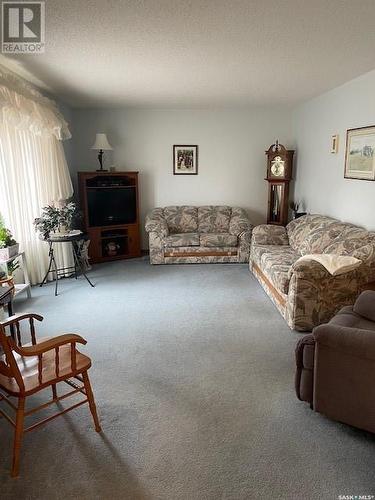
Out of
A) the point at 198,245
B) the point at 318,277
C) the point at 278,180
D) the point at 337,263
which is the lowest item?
the point at 198,245

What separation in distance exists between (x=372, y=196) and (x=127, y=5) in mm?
2928

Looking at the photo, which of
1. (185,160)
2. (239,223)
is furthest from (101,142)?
(239,223)

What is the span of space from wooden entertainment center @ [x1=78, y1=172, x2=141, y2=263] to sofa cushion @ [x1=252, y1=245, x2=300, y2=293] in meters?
2.19

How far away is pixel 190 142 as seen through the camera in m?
5.95

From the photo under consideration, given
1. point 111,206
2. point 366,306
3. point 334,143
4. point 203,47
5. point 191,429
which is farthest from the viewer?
point 111,206

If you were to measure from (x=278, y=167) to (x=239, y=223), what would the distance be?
1132mm

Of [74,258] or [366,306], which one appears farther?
[74,258]

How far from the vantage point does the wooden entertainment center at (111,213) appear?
5.48 meters

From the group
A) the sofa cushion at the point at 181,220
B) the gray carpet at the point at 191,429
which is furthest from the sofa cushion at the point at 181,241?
the gray carpet at the point at 191,429

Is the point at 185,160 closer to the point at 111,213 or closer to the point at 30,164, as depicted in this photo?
the point at 111,213

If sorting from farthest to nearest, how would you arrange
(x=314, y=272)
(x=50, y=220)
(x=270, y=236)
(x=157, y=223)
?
1. (x=157, y=223)
2. (x=270, y=236)
3. (x=50, y=220)
4. (x=314, y=272)

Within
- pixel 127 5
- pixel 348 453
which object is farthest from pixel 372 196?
pixel 127 5

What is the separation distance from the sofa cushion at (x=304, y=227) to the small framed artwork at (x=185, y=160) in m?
2.06

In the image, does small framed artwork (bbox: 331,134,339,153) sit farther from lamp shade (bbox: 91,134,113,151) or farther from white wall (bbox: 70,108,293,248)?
lamp shade (bbox: 91,134,113,151)
